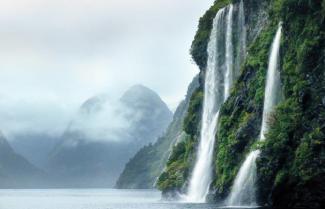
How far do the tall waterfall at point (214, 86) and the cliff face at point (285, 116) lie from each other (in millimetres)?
7930

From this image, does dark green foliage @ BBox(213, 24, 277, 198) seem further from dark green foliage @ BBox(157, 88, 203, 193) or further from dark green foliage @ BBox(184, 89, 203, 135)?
dark green foliage @ BBox(184, 89, 203, 135)

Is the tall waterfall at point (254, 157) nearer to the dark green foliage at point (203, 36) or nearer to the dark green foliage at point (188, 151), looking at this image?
the dark green foliage at point (188, 151)

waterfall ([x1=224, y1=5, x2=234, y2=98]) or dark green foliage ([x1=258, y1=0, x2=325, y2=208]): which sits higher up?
waterfall ([x1=224, y1=5, x2=234, y2=98])

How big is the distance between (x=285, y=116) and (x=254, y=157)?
7.53 metres

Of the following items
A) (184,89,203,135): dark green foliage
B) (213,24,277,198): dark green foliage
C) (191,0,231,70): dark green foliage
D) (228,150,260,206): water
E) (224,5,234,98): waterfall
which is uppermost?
(191,0,231,70): dark green foliage

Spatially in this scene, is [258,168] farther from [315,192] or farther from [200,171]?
[200,171]

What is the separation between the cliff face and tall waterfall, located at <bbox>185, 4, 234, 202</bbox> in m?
7.93

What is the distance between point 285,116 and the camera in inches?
2372

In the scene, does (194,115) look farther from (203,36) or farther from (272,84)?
(272,84)

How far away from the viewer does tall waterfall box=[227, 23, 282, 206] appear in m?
66.0

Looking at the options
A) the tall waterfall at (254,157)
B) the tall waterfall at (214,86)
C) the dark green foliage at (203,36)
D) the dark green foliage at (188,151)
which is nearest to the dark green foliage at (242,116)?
the tall waterfall at (254,157)

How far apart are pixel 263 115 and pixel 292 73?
299 inches

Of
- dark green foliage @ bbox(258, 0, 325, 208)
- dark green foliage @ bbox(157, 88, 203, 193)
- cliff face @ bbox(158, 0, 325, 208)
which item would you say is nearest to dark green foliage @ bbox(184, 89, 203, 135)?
dark green foliage @ bbox(157, 88, 203, 193)

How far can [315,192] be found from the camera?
55.1 metres
